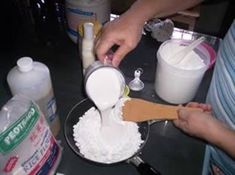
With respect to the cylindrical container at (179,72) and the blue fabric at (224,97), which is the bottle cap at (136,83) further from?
the blue fabric at (224,97)

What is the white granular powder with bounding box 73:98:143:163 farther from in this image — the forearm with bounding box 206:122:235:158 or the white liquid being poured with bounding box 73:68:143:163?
the forearm with bounding box 206:122:235:158

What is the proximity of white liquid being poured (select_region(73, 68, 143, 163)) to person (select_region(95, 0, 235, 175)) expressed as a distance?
0.28 feet

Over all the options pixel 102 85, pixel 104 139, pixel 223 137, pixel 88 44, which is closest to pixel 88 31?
pixel 88 44

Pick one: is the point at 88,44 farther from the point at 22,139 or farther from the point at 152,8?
Result: the point at 22,139

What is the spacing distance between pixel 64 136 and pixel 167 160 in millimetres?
277

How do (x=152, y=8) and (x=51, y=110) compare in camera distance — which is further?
(x=152, y=8)

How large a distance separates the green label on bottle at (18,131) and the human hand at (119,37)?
0.84 feet

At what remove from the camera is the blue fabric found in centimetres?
66

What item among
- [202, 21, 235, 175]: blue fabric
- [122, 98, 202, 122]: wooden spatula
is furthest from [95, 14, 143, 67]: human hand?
[202, 21, 235, 175]: blue fabric

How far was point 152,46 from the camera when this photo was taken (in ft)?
3.37

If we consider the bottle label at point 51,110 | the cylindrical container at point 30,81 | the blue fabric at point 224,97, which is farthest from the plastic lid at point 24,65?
the blue fabric at point 224,97

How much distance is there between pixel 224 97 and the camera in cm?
69

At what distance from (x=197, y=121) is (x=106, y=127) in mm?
227

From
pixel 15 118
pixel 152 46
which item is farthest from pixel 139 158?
pixel 152 46
